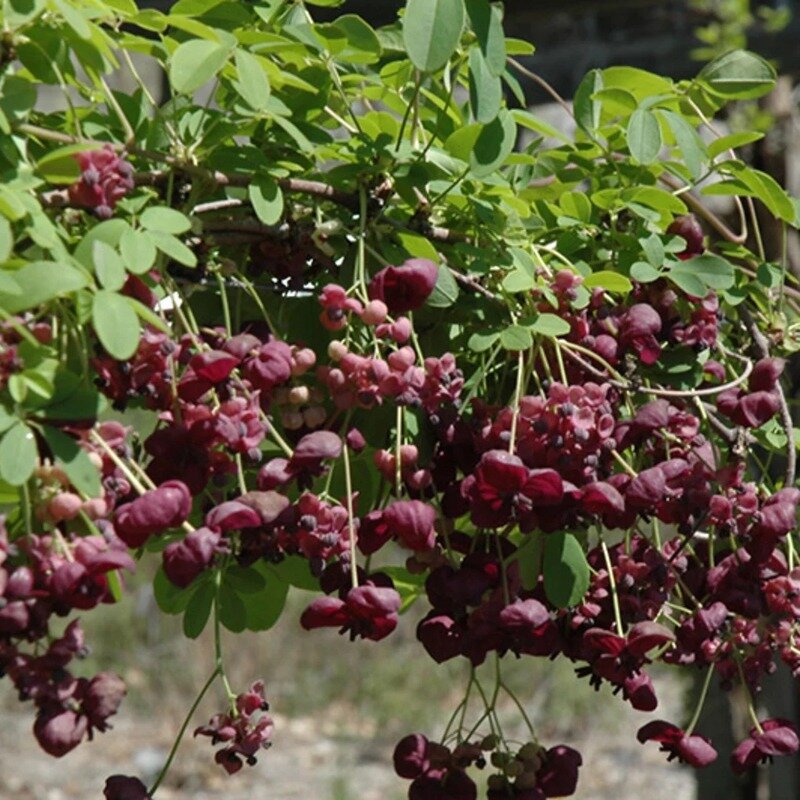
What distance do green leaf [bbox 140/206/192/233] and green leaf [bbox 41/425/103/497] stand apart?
130mm

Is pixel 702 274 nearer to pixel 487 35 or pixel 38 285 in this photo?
pixel 487 35

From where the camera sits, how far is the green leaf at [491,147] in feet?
2.61

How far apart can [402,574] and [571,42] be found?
159 centimetres

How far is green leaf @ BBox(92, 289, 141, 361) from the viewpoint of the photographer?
612 millimetres

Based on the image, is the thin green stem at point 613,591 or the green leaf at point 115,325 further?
the thin green stem at point 613,591

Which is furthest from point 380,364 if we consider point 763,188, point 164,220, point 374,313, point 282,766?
point 282,766

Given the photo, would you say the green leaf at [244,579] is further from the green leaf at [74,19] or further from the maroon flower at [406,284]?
the green leaf at [74,19]

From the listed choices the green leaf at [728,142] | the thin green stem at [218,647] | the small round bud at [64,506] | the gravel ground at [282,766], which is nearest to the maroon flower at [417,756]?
the thin green stem at [218,647]

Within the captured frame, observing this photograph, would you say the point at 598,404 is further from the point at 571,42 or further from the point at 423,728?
the point at 423,728

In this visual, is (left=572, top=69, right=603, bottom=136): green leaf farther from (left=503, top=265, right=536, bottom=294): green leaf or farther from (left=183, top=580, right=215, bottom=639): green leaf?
(left=183, top=580, right=215, bottom=639): green leaf

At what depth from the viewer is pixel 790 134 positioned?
7.70 ft

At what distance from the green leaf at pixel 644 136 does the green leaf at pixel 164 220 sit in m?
0.30

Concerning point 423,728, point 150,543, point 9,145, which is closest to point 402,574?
point 150,543

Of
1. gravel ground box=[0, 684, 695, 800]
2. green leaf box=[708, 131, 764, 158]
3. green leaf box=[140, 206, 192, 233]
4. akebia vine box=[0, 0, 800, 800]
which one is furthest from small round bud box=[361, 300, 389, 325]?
gravel ground box=[0, 684, 695, 800]
